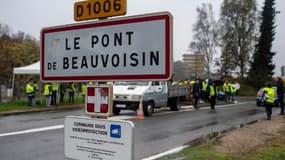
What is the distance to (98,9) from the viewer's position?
310 centimetres

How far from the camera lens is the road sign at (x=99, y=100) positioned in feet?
9.84

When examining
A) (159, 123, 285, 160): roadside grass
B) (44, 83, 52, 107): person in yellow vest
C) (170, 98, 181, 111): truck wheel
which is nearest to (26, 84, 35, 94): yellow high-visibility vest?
(44, 83, 52, 107): person in yellow vest

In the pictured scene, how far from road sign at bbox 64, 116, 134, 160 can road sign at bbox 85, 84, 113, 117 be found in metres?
0.07

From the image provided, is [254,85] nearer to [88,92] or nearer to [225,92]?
[225,92]

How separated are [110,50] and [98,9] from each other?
1.27ft

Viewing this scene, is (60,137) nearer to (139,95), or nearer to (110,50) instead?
(139,95)

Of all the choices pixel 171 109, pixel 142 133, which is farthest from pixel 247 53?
pixel 142 133

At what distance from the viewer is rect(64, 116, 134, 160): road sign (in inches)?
111

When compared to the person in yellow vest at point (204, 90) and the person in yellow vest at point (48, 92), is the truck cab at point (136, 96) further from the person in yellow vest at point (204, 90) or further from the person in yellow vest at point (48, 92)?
the person in yellow vest at point (204, 90)

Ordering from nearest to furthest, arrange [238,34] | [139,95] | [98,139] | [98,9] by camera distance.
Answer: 1. [98,139]
2. [98,9]
3. [139,95]
4. [238,34]

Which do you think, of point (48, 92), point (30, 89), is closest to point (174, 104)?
point (48, 92)

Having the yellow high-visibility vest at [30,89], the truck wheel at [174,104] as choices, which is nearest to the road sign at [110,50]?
the truck wheel at [174,104]

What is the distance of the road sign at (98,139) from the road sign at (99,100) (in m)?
0.07

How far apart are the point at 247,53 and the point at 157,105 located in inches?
1729
